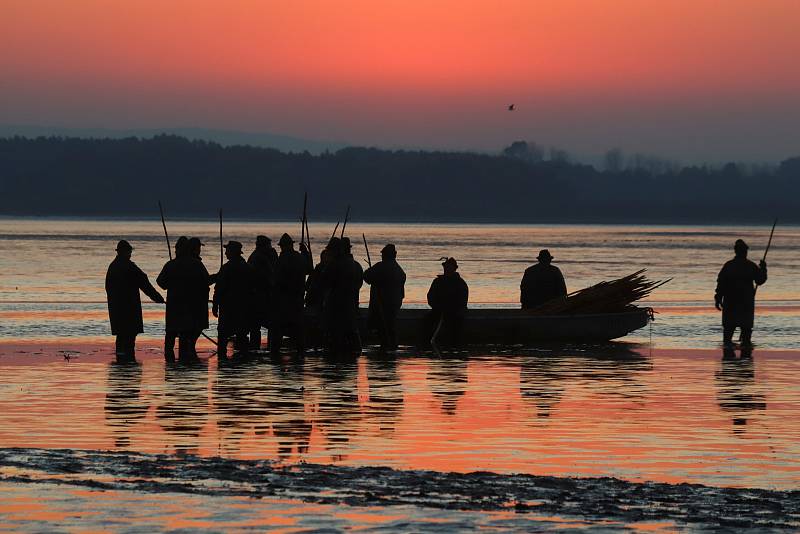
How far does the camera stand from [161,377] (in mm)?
17469

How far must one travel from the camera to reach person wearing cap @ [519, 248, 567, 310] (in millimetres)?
23875

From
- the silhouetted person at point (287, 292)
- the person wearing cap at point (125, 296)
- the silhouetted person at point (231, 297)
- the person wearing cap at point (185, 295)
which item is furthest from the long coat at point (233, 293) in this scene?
the person wearing cap at point (125, 296)

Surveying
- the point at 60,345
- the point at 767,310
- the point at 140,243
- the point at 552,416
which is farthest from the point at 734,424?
the point at 140,243

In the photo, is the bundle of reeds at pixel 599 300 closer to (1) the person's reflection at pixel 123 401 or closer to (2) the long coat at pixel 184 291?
(2) the long coat at pixel 184 291

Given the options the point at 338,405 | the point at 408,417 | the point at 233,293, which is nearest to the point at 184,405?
the point at 338,405

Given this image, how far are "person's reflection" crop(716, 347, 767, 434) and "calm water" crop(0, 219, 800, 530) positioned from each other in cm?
3

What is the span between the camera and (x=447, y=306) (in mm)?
A: 22516

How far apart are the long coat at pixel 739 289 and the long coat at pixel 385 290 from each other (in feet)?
16.3

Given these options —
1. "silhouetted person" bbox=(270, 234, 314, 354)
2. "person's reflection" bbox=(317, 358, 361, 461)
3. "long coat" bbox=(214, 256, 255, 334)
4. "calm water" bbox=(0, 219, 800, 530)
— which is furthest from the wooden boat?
"long coat" bbox=(214, 256, 255, 334)

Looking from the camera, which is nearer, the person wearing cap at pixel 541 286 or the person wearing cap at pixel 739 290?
the person wearing cap at pixel 739 290

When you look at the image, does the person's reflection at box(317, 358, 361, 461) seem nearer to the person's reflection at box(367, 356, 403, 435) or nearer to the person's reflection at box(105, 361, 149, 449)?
the person's reflection at box(367, 356, 403, 435)

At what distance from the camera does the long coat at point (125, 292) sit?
19750 millimetres

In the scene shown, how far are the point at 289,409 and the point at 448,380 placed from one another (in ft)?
11.4

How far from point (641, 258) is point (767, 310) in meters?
51.3
